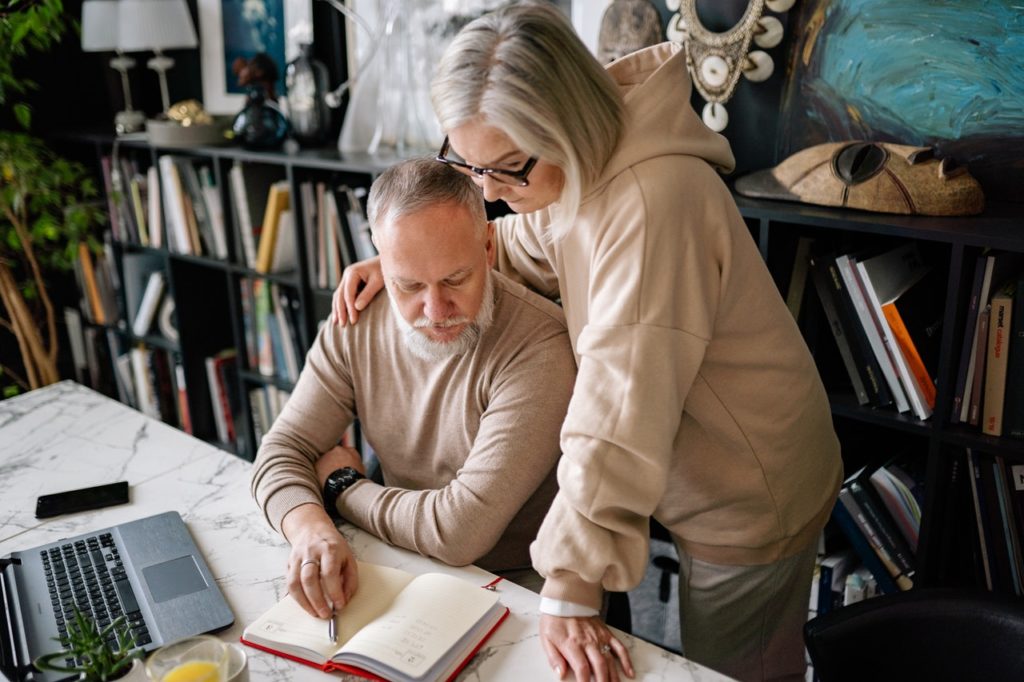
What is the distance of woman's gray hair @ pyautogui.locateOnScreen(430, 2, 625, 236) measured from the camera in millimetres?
1173

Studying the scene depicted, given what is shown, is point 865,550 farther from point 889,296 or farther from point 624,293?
point 624,293

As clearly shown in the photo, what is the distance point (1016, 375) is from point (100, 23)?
3.15 m

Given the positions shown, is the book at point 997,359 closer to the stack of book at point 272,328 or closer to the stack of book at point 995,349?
the stack of book at point 995,349

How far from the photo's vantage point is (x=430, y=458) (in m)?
1.73

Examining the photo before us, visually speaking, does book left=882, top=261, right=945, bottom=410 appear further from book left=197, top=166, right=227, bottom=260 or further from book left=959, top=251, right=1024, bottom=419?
book left=197, top=166, right=227, bottom=260

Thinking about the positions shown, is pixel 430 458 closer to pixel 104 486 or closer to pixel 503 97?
pixel 104 486

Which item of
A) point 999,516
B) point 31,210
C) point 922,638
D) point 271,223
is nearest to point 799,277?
point 999,516

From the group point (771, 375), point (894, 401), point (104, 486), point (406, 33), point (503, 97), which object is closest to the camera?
point (503, 97)

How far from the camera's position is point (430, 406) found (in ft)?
5.56

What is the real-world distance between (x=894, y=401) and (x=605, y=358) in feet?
3.15

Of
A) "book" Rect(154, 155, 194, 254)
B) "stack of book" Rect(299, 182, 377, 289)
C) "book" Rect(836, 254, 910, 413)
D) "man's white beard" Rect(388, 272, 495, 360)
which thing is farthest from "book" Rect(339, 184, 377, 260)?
"book" Rect(836, 254, 910, 413)

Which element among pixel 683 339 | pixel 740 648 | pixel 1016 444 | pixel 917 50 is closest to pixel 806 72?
pixel 917 50

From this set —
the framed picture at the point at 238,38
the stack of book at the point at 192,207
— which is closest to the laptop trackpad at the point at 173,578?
the stack of book at the point at 192,207

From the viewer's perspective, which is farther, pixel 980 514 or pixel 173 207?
pixel 173 207
